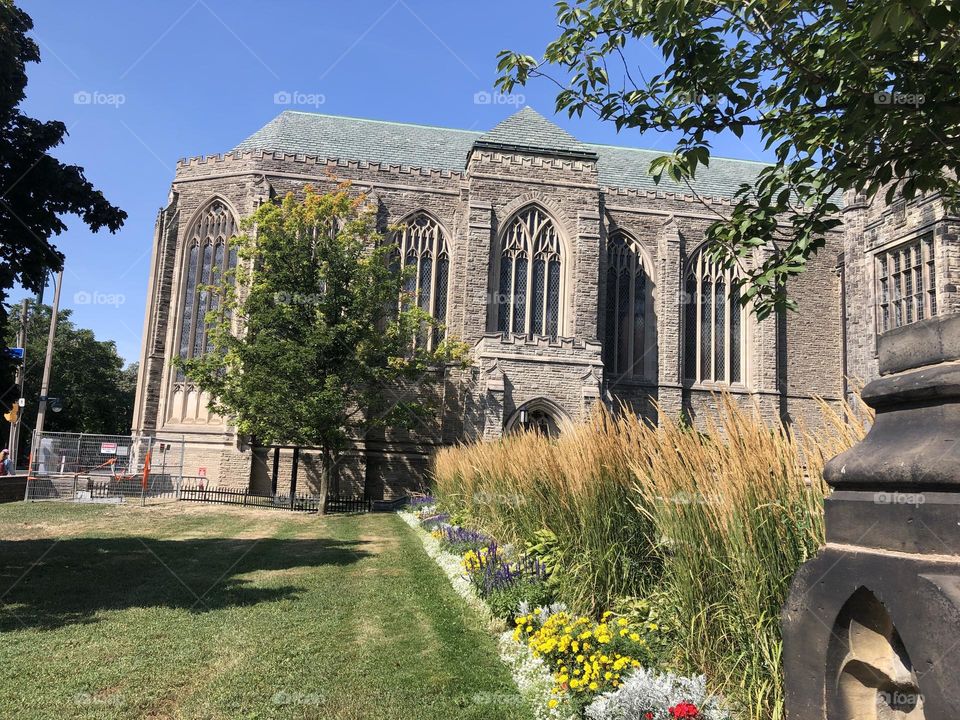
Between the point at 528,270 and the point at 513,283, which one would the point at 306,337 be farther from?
the point at 528,270

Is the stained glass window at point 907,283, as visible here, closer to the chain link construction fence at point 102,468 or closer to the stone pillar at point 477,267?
the stone pillar at point 477,267

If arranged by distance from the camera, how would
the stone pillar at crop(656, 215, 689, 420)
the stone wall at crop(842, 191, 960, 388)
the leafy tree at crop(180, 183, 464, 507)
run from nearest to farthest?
the leafy tree at crop(180, 183, 464, 507), the stone wall at crop(842, 191, 960, 388), the stone pillar at crop(656, 215, 689, 420)

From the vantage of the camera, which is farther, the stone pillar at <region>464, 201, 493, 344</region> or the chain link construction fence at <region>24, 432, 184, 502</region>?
the stone pillar at <region>464, 201, 493, 344</region>

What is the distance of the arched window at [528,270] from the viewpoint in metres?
28.1

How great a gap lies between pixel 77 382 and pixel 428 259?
109 ft

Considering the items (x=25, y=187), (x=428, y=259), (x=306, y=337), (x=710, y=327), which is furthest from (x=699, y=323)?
(x=25, y=187)

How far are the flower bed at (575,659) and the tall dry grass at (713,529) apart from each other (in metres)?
0.26

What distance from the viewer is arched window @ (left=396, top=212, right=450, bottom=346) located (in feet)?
94.8

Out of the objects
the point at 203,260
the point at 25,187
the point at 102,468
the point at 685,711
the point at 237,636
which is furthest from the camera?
the point at 203,260

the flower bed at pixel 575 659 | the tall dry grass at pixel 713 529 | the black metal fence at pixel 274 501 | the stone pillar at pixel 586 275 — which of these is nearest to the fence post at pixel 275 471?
the black metal fence at pixel 274 501

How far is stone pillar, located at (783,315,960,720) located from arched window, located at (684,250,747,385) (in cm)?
2925

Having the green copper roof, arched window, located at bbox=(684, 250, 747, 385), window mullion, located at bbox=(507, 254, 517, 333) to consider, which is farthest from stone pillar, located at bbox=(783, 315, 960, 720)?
arched window, located at bbox=(684, 250, 747, 385)

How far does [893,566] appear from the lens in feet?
5.91

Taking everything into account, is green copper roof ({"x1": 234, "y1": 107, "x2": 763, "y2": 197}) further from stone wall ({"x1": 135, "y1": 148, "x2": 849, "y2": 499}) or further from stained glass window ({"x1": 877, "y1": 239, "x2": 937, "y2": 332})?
stained glass window ({"x1": 877, "y1": 239, "x2": 937, "y2": 332})
